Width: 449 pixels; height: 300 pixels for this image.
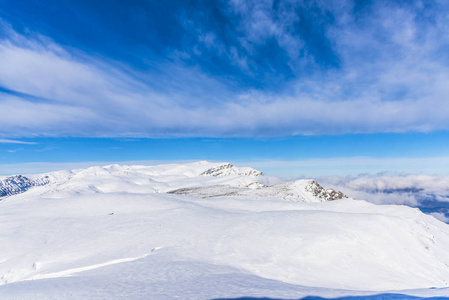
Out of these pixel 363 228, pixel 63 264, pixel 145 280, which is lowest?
pixel 63 264

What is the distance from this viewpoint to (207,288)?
12.2 meters

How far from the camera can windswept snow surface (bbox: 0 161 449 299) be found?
41.4 feet

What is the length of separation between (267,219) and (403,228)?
1802 centimetres

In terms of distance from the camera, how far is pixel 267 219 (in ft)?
102

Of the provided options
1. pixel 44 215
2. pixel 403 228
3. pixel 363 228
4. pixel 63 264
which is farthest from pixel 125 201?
pixel 403 228

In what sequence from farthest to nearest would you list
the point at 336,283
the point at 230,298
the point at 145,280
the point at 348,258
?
the point at 348,258
the point at 336,283
the point at 145,280
the point at 230,298

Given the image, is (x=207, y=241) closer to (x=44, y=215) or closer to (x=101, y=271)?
(x=101, y=271)

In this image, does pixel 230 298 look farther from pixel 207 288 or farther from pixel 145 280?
→ pixel 145 280

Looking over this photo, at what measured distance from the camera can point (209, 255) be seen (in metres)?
20.7

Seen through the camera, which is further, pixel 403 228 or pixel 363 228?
pixel 403 228

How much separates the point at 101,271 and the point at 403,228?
35572 millimetres

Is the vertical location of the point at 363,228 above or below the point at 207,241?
above

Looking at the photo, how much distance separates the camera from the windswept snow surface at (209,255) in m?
12.6

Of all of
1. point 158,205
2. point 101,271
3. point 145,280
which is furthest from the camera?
point 158,205
